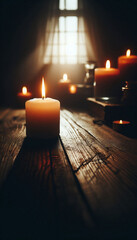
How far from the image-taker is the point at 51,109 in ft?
3.10

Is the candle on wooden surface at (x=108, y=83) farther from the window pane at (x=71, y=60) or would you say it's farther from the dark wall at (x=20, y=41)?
the window pane at (x=71, y=60)

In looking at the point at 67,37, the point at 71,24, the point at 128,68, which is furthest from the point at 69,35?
the point at 128,68

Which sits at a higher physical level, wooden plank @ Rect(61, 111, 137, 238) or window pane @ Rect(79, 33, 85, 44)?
window pane @ Rect(79, 33, 85, 44)

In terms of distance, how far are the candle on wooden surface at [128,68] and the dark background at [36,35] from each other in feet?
8.14

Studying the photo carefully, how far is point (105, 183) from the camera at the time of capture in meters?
0.58

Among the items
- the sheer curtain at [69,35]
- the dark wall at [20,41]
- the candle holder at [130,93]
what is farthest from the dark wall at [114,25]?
the candle holder at [130,93]

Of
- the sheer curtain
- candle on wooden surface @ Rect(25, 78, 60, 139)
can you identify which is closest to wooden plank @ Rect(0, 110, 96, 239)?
candle on wooden surface @ Rect(25, 78, 60, 139)

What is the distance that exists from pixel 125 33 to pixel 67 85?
1.96 meters

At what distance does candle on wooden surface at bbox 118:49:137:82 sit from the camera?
4.45 ft

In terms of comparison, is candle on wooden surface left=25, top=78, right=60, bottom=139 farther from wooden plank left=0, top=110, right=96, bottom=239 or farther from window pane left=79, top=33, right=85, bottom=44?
window pane left=79, top=33, right=85, bottom=44

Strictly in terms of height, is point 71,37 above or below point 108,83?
above

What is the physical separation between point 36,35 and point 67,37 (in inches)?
26.4

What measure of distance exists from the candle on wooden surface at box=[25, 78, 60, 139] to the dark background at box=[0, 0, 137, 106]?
2.84 m

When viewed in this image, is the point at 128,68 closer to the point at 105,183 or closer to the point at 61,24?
the point at 105,183
